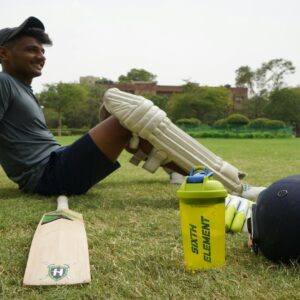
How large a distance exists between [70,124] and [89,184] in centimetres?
5009

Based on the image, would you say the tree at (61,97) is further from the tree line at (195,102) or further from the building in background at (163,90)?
the building in background at (163,90)

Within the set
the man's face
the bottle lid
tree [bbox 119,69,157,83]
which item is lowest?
the bottle lid

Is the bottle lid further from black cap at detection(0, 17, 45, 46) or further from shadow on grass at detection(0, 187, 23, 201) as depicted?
black cap at detection(0, 17, 45, 46)

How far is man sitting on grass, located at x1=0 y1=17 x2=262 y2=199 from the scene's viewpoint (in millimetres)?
3029

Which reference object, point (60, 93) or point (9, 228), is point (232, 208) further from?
point (60, 93)

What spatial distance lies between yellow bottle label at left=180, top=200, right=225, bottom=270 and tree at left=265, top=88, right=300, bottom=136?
45618 millimetres

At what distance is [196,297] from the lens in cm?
141

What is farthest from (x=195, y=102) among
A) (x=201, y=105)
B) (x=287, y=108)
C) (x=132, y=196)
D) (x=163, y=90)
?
(x=132, y=196)

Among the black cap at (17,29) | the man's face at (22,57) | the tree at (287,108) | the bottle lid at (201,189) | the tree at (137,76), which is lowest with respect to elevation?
the tree at (287,108)

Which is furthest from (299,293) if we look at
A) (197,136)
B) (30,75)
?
(197,136)

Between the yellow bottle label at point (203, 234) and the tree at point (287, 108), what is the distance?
45618 millimetres

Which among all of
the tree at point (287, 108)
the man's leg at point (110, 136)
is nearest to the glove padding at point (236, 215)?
the man's leg at point (110, 136)

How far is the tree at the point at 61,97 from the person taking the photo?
46500 mm

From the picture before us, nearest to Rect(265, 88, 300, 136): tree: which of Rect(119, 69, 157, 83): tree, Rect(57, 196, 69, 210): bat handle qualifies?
Rect(119, 69, 157, 83): tree
